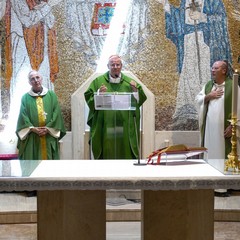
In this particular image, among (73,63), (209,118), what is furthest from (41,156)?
(209,118)

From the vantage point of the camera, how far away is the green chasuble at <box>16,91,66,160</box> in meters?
8.44

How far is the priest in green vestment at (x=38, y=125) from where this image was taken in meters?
8.42

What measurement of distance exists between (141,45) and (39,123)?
2.17m

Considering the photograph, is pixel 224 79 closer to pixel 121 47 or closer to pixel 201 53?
pixel 201 53

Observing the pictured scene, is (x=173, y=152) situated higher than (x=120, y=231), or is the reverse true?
(x=173, y=152)

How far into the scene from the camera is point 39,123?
851 centimetres

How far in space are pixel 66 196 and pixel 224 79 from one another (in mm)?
5068

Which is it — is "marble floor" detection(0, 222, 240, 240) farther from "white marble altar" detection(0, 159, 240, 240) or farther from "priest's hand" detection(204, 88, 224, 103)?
"priest's hand" detection(204, 88, 224, 103)

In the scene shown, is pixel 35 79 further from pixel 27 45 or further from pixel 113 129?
pixel 113 129

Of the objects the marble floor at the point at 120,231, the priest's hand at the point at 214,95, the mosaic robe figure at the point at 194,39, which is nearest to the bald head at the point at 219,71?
the priest's hand at the point at 214,95

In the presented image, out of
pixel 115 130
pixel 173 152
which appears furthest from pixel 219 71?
pixel 173 152

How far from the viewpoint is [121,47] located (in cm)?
942

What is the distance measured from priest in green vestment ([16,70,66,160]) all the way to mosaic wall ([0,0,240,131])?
722 mm

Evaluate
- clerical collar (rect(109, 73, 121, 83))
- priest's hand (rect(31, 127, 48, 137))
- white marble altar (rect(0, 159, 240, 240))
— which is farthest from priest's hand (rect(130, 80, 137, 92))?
white marble altar (rect(0, 159, 240, 240))
